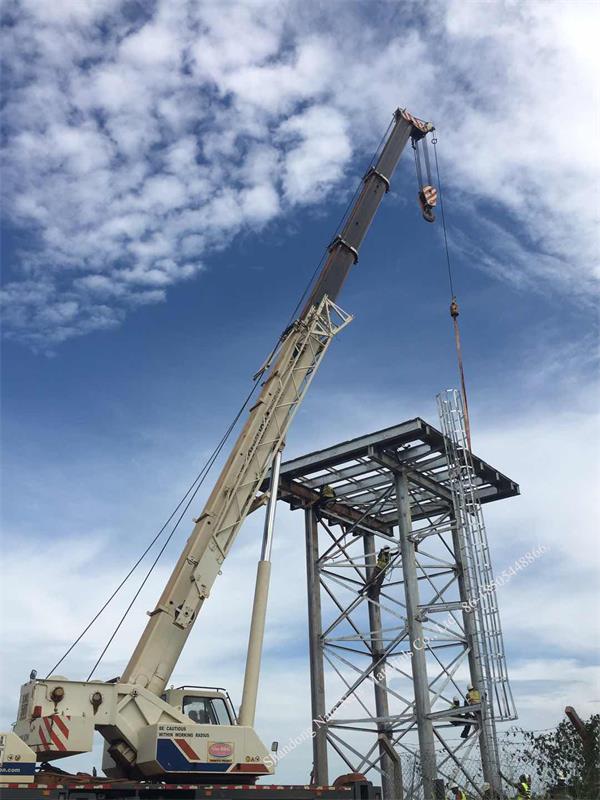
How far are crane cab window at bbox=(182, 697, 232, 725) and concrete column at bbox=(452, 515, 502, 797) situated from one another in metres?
8.47

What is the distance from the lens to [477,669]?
80.6 ft

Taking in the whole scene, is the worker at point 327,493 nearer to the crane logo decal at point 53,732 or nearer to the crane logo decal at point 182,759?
the crane logo decal at point 182,759

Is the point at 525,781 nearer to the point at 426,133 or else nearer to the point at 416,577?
the point at 416,577

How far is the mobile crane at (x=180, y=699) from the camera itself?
15.1 meters

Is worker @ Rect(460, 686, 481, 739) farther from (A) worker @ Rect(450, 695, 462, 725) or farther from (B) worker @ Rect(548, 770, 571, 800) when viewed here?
(B) worker @ Rect(548, 770, 571, 800)

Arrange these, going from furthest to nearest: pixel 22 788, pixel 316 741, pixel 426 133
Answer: pixel 426 133, pixel 316 741, pixel 22 788

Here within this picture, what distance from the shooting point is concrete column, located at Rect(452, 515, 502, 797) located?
22.0 m

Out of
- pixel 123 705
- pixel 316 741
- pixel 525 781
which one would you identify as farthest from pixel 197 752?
pixel 316 741

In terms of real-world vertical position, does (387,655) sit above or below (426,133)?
below

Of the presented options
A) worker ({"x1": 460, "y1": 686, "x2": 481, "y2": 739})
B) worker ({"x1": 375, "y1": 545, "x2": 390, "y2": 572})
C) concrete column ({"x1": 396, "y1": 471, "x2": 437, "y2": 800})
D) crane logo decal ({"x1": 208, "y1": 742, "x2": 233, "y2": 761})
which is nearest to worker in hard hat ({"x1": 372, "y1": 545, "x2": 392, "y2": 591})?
worker ({"x1": 375, "y1": 545, "x2": 390, "y2": 572})

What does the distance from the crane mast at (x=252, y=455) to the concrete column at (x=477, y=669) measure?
845cm

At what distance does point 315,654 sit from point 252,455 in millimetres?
10151

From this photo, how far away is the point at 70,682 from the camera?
1547 cm

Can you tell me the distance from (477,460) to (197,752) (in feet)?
47.3
